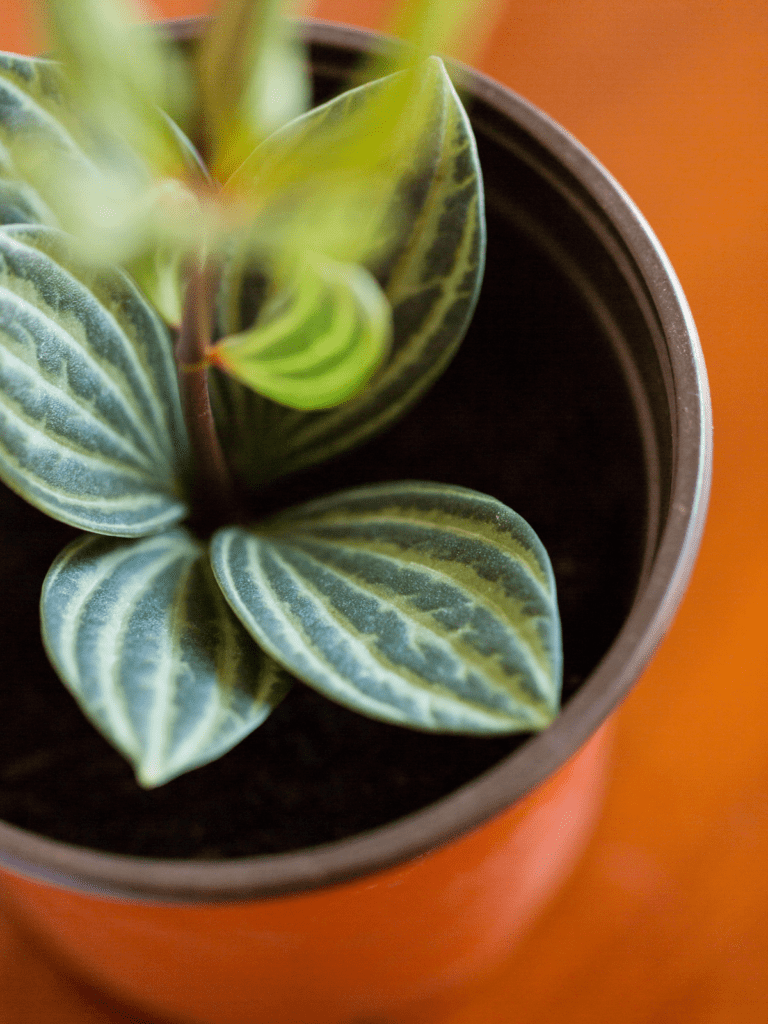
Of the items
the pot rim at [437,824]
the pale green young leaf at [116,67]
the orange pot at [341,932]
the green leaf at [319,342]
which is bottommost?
the orange pot at [341,932]

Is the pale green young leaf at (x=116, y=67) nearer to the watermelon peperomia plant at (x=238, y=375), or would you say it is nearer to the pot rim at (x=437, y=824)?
the watermelon peperomia plant at (x=238, y=375)

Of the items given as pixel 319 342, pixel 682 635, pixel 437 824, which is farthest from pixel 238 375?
pixel 682 635

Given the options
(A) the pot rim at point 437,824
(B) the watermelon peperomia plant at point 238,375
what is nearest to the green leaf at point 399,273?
(B) the watermelon peperomia plant at point 238,375

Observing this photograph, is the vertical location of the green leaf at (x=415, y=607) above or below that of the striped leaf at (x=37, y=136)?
below

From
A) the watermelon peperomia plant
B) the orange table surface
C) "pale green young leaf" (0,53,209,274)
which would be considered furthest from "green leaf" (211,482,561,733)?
the orange table surface

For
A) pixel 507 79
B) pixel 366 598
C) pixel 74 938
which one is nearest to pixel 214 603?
pixel 366 598

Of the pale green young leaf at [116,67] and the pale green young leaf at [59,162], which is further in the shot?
the pale green young leaf at [59,162]

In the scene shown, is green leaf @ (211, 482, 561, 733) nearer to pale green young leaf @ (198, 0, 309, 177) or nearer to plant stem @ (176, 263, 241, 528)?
plant stem @ (176, 263, 241, 528)

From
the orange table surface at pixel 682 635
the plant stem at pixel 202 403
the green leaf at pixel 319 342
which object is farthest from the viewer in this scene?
the orange table surface at pixel 682 635
